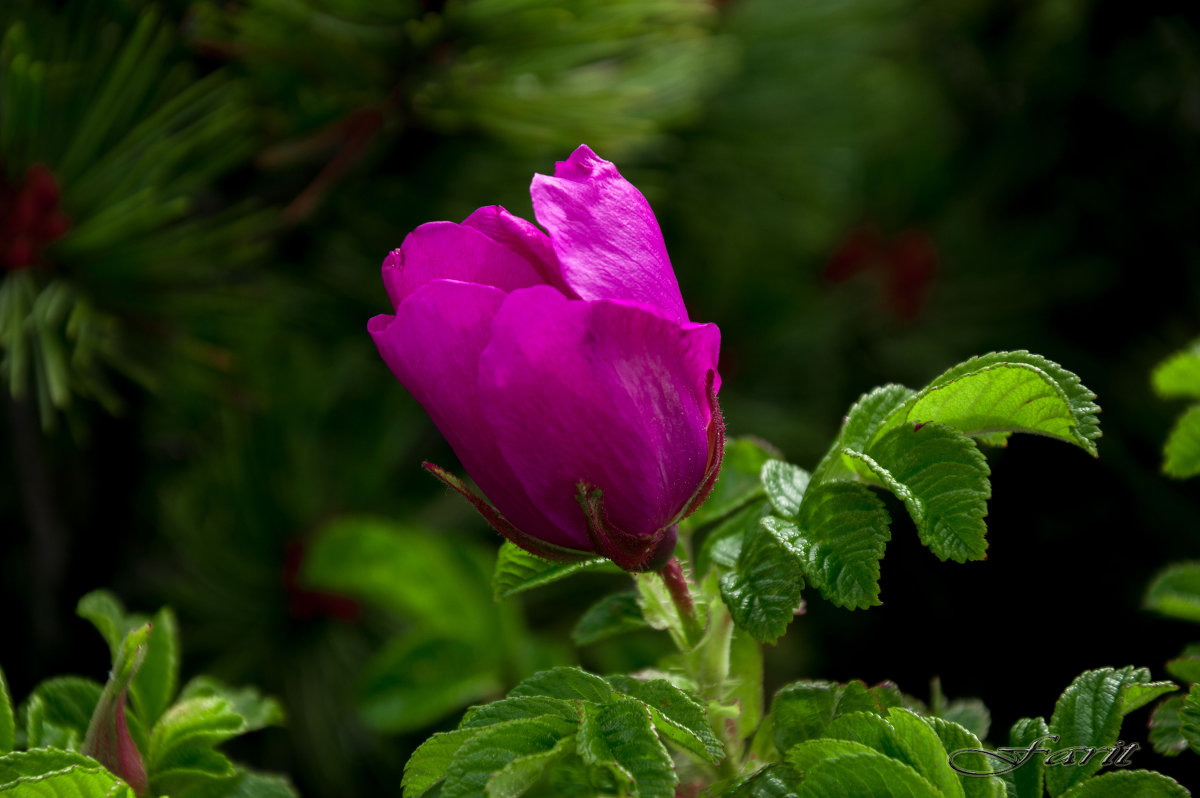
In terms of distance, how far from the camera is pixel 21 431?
790 millimetres

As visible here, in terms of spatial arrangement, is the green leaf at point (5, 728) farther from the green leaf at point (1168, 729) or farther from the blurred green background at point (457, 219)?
the green leaf at point (1168, 729)

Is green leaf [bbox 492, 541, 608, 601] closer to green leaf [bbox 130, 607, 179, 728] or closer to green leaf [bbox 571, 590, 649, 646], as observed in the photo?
green leaf [bbox 571, 590, 649, 646]

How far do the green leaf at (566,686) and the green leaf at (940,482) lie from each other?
0.12 meters

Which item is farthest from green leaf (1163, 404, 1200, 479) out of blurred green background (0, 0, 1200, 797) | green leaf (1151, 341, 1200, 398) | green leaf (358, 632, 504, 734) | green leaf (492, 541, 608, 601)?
green leaf (358, 632, 504, 734)

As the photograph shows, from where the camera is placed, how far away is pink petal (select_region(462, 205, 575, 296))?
0.35 m

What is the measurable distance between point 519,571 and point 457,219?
1.76 feet

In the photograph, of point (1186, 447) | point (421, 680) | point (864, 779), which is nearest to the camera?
point (864, 779)

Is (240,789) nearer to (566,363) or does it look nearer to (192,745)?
(192,745)

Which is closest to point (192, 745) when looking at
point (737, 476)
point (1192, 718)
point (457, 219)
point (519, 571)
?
point (519, 571)

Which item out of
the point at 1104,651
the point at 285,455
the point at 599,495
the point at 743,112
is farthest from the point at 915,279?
the point at 599,495

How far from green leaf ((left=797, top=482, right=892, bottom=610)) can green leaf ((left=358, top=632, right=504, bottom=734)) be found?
0.50 meters

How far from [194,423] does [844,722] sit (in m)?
0.75

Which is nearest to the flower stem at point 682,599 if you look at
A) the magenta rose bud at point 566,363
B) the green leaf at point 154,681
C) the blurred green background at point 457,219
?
the magenta rose bud at point 566,363

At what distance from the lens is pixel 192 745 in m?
0.43
